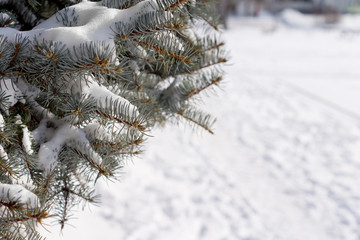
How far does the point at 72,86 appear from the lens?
4.78 ft

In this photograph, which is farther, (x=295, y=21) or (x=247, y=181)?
(x=295, y=21)

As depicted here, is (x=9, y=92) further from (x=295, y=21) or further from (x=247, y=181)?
(x=295, y=21)

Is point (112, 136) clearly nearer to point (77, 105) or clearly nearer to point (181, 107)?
point (77, 105)

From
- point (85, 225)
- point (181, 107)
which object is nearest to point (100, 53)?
point (181, 107)

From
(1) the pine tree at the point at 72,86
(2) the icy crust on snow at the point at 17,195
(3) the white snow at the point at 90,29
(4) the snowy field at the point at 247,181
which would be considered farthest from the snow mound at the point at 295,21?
(2) the icy crust on snow at the point at 17,195

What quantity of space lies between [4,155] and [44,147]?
0.19 m

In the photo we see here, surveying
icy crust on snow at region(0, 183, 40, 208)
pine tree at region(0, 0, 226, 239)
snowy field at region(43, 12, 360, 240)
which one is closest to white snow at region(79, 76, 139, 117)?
pine tree at region(0, 0, 226, 239)

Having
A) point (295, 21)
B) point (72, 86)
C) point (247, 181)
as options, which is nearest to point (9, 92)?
point (72, 86)

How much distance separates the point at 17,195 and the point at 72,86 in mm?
497

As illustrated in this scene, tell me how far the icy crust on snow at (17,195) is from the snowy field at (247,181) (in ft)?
3.82

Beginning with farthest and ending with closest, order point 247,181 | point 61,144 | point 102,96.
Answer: point 247,181, point 61,144, point 102,96

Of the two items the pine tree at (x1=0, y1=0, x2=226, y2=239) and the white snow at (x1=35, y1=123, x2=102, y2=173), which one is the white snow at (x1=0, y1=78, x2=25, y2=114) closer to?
the pine tree at (x1=0, y1=0, x2=226, y2=239)

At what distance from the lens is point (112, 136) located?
5.14ft

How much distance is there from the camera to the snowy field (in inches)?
115
